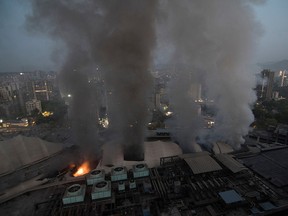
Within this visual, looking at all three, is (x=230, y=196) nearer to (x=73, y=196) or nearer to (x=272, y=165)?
(x=272, y=165)

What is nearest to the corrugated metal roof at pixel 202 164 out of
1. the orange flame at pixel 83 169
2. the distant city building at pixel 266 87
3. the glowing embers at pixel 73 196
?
the glowing embers at pixel 73 196

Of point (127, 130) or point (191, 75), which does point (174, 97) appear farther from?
point (127, 130)

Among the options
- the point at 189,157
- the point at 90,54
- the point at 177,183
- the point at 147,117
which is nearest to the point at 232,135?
the point at 189,157

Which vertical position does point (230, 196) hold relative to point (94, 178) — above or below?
below

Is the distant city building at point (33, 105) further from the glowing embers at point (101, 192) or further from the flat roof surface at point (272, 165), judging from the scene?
the flat roof surface at point (272, 165)

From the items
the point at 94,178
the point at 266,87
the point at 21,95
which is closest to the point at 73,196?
the point at 94,178
